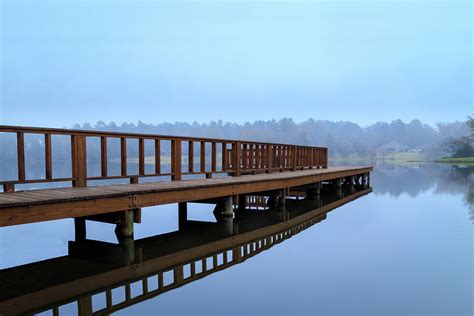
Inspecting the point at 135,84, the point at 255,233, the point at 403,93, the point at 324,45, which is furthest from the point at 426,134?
the point at 255,233

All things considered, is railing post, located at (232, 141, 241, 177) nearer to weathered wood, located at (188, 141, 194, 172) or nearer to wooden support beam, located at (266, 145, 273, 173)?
weathered wood, located at (188, 141, 194, 172)

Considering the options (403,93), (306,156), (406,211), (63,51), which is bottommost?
(406,211)

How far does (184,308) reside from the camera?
4.18m

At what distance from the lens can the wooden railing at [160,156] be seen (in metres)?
5.84

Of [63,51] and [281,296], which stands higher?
[63,51]

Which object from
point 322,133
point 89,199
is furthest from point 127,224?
point 322,133

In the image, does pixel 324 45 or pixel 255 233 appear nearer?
pixel 255 233

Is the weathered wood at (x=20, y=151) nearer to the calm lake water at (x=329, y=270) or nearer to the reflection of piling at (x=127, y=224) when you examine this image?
the calm lake water at (x=329, y=270)

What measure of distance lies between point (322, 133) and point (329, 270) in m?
124

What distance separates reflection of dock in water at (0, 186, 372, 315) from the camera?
4.21m

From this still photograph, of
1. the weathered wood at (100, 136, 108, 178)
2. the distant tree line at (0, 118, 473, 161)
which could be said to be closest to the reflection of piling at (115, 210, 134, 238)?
the weathered wood at (100, 136, 108, 178)

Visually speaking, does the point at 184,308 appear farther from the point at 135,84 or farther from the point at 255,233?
the point at 135,84

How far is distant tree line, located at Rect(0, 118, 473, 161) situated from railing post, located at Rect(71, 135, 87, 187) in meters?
78.9

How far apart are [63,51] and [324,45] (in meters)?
68.4
